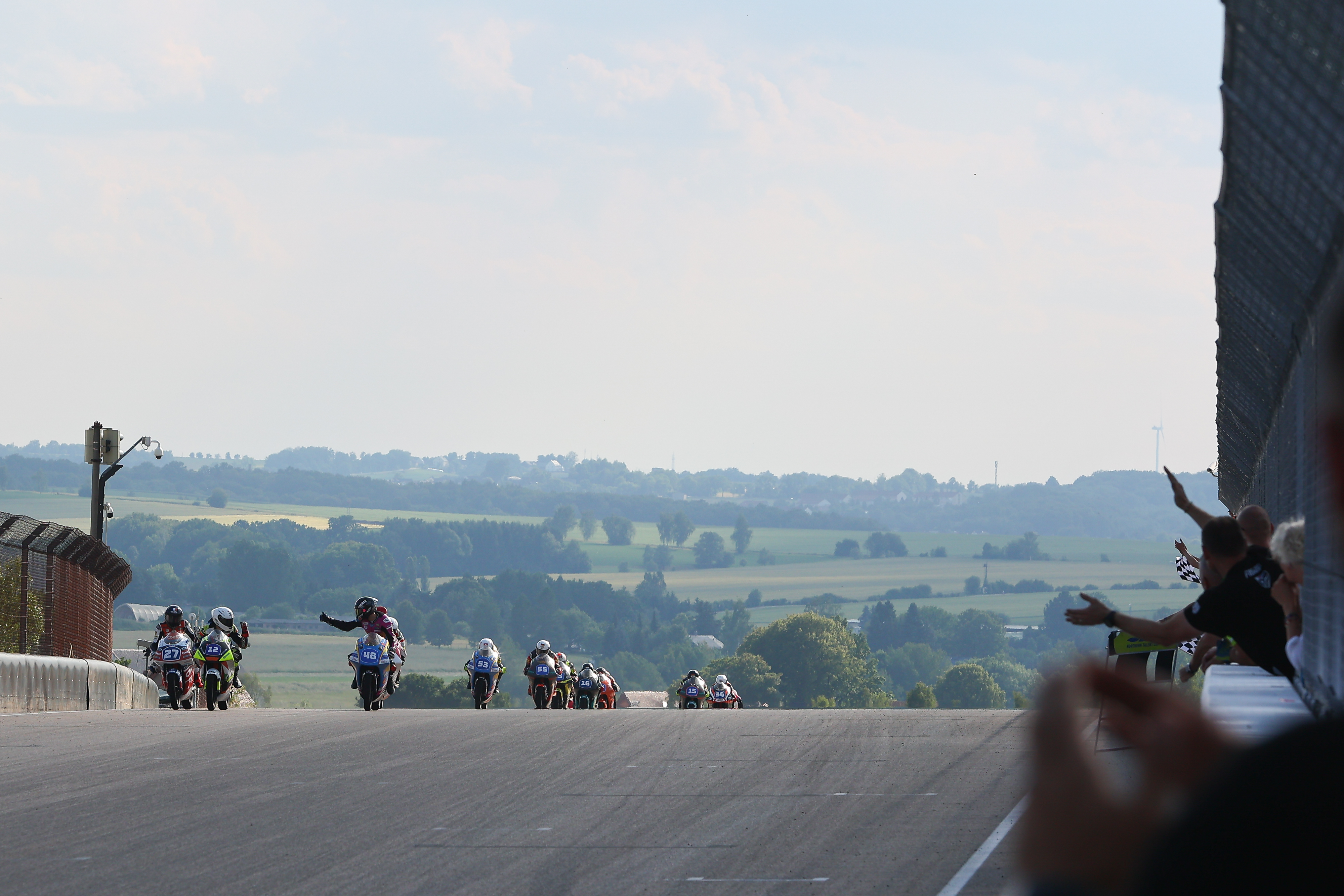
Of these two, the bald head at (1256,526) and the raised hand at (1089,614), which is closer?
the raised hand at (1089,614)

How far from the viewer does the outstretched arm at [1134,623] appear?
485cm

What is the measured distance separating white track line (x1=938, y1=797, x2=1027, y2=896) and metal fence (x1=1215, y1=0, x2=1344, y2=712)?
5.34 feet

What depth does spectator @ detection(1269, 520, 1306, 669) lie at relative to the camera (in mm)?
7348

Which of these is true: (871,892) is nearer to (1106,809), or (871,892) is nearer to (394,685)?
(1106,809)

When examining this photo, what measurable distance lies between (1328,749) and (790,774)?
969 centimetres

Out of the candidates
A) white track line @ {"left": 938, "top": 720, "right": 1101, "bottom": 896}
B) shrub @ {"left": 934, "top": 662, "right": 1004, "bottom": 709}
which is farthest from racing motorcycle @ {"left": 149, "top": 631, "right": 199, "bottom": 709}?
shrub @ {"left": 934, "top": 662, "right": 1004, "bottom": 709}

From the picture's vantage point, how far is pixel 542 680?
90.7ft

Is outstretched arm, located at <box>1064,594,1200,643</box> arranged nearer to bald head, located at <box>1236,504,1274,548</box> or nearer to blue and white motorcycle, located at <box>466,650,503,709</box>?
bald head, located at <box>1236,504,1274,548</box>

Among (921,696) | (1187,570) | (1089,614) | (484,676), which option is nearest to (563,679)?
(484,676)

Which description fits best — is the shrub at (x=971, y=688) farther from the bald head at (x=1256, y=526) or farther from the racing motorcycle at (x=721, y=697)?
the bald head at (x=1256, y=526)

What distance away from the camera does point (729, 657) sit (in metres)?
144

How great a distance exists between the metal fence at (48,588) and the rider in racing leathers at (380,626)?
387 centimetres

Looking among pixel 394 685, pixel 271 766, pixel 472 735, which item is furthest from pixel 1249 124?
pixel 394 685

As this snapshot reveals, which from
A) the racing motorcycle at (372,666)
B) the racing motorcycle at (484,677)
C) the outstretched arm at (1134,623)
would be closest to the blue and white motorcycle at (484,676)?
the racing motorcycle at (484,677)
